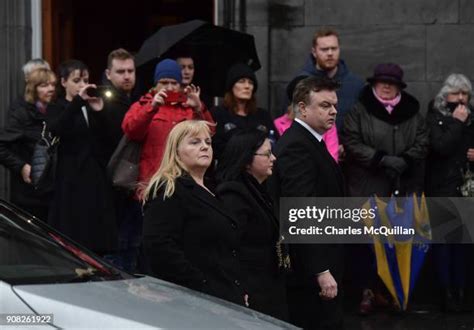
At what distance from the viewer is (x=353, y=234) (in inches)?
425

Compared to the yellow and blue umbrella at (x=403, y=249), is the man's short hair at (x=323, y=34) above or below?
above

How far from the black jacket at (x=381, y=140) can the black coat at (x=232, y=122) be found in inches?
31.0

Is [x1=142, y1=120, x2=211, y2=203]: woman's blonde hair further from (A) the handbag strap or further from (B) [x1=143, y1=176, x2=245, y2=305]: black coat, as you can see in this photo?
(A) the handbag strap

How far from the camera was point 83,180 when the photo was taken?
10.1m

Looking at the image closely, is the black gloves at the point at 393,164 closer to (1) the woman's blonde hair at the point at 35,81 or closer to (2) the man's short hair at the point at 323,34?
(2) the man's short hair at the point at 323,34

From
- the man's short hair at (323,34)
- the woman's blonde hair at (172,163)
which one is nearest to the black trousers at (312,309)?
the woman's blonde hair at (172,163)

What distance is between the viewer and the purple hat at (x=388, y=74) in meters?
11.0

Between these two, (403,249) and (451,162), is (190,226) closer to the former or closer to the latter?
(403,249)

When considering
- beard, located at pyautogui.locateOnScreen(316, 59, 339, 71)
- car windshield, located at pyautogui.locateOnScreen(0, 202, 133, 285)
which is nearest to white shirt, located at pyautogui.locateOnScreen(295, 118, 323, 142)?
car windshield, located at pyautogui.locateOnScreen(0, 202, 133, 285)

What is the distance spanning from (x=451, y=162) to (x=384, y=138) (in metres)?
0.73

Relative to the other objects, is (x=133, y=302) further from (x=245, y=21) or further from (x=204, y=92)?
(x=245, y=21)

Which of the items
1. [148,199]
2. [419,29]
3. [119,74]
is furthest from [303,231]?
[419,29]

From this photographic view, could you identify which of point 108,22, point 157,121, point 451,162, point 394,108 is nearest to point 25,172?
point 157,121

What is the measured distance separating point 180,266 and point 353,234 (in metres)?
4.24
